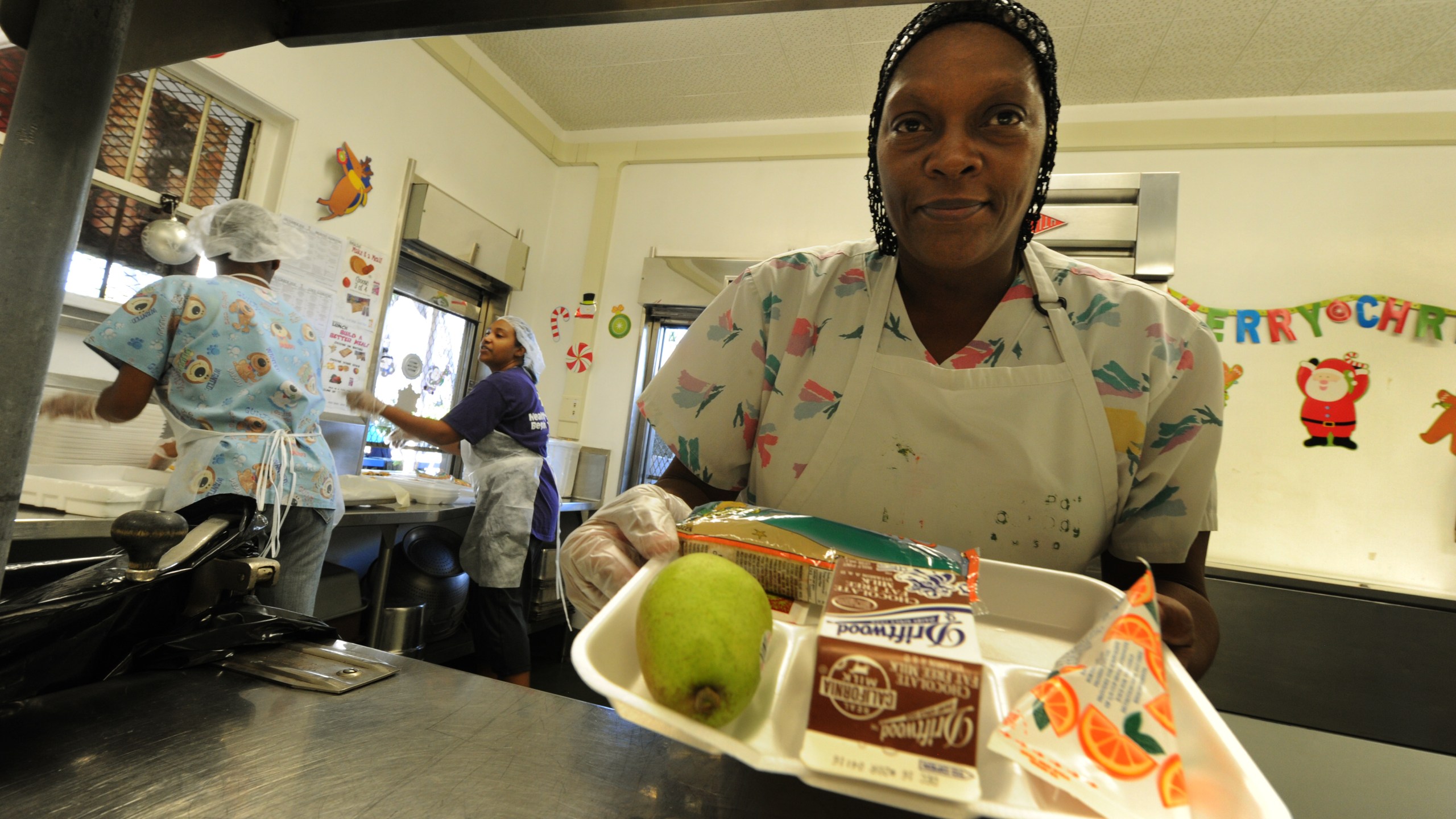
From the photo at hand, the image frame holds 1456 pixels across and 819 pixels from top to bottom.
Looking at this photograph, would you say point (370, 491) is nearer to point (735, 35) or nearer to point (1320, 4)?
point (735, 35)

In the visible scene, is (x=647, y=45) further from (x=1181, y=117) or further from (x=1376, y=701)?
(x=1376, y=701)

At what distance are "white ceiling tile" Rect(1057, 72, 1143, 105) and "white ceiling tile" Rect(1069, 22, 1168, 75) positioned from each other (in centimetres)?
4

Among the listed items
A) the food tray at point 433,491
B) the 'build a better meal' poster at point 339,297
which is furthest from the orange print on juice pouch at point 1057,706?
the 'build a better meal' poster at point 339,297

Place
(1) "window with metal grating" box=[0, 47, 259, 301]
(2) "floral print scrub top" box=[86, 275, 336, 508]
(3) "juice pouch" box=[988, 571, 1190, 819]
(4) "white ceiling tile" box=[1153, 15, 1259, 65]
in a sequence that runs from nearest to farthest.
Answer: (3) "juice pouch" box=[988, 571, 1190, 819] → (2) "floral print scrub top" box=[86, 275, 336, 508] → (1) "window with metal grating" box=[0, 47, 259, 301] → (4) "white ceiling tile" box=[1153, 15, 1259, 65]

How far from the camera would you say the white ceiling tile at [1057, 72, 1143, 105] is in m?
3.11

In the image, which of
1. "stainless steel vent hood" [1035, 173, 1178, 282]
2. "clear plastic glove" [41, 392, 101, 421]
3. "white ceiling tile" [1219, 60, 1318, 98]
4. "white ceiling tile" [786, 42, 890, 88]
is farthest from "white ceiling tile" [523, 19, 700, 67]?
"white ceiling tile" [1219, 60, 1318, 98]

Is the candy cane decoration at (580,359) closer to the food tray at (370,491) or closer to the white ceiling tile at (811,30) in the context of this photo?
the food tray at (370,491)

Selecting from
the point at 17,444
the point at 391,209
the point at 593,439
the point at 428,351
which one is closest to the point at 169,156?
the point at 391,209

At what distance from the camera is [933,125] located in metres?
0.83

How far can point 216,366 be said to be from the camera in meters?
1.72

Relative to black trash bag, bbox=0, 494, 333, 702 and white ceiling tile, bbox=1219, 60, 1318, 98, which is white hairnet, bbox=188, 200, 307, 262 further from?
white ceiling tile, bbox=1219, 60, 1318, 98

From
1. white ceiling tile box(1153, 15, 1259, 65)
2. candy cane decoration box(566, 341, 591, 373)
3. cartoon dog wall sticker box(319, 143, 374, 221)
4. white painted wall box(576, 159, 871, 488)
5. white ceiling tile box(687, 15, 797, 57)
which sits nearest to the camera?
white ceiling tile box(1153, 15, 1259, 65)

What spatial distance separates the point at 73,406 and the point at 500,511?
4.43 ft

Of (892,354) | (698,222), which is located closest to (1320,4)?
(698,222)
